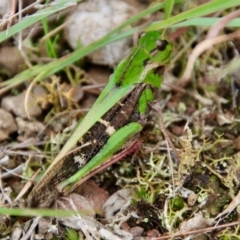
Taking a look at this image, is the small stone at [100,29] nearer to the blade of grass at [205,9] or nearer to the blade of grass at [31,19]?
the blade of grass at [31,19]

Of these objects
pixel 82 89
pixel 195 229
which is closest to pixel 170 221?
pixel 195 229

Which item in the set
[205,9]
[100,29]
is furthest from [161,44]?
[100,29]

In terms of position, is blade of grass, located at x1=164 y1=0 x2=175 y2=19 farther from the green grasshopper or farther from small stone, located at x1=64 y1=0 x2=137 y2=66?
small stone, located at x1=64 y1=0 x2=137 y2=66

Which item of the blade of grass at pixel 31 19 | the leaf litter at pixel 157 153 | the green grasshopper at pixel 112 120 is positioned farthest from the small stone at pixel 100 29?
the blade of grass at pixel 31 19

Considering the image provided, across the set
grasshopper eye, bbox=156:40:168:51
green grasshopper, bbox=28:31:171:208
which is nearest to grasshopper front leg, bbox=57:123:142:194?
green grasshopper, bbox=28:31:171:208

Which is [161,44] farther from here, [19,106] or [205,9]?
[19,106]

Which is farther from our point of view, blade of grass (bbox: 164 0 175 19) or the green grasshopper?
blade of grass (bbox: 164 0 175 19)

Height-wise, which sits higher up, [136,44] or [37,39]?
[37,39]

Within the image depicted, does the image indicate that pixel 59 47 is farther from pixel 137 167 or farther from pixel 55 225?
pixel 55 225
